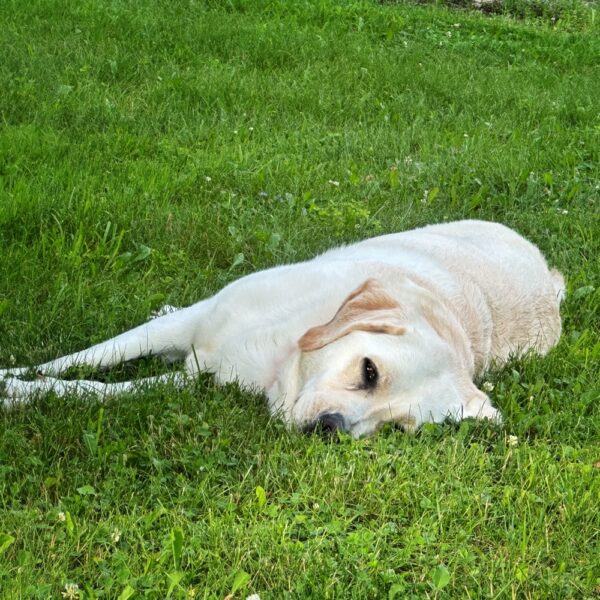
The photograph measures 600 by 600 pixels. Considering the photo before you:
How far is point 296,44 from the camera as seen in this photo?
8633 mm

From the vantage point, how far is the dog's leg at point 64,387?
138 inches

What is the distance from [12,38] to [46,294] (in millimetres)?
4167

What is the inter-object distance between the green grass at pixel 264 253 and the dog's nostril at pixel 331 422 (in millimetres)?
67

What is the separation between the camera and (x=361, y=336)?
3445 mm

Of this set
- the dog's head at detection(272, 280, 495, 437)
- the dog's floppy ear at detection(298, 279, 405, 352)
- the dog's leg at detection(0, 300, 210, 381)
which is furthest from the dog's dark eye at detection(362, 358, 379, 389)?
the dog's leg at detection(0, 300, 210, 381)

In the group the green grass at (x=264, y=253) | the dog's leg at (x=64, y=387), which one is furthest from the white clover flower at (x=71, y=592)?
the dog's leg at (x=64, y=387)

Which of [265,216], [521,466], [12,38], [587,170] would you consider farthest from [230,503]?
[12,38]

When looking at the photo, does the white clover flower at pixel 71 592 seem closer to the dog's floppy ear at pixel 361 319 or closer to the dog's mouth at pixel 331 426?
the dog's mouth at pixel 331 426

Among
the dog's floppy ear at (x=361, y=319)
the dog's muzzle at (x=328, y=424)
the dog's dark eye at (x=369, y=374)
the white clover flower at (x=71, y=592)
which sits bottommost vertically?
the dog's muzzle at (x=328, y=424)

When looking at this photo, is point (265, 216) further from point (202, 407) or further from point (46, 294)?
point (202, 407)

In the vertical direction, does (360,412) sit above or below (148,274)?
above

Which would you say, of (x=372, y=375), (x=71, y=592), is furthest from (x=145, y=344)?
(x=71, y=592)

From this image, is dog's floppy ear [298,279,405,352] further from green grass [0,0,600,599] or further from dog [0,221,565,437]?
green grass [0,0,600,599]

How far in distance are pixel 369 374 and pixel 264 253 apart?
1.92 meters
